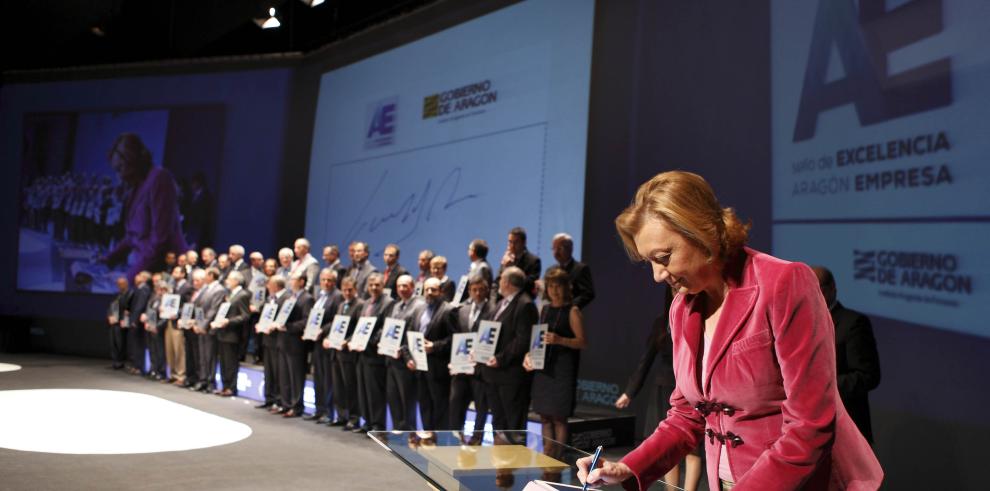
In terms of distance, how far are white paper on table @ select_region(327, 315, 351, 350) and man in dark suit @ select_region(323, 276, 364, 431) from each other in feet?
0.22

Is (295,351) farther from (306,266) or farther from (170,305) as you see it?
(170,305)

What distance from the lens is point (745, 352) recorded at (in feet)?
4.64

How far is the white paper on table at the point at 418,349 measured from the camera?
6.30 meters

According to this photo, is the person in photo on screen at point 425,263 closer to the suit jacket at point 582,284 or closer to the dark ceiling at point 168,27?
the suit jacket at point 582,284

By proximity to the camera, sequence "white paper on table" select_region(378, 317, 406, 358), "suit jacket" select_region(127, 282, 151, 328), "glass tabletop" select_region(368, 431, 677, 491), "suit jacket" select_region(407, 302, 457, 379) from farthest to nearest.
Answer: "suit jacket" select_region(127, 282, 151, 328) < "white paper on table" select_region(378, 317, 406, 358) < "suit jacket" select_region(407, 302, 457, 379) < "glass tabletop" select_region(368, 431, 677, 491)

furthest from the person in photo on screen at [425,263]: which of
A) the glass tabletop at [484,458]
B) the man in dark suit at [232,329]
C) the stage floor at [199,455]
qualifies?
the glass tabletop at [484,458]

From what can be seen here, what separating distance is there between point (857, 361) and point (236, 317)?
24.3 feet

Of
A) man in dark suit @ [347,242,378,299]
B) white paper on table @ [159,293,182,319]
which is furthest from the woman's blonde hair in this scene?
white paper on table @ [159,293,182,319]

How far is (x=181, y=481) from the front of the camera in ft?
16.5

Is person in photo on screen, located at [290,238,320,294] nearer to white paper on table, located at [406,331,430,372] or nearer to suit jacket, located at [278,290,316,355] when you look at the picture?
suit jacket, located at [278,290,316,355]

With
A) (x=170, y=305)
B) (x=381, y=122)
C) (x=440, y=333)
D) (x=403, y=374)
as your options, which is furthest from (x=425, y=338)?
(x=170, y=305)

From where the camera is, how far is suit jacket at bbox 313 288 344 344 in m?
7.69

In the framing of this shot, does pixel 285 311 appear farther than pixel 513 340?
Yes
